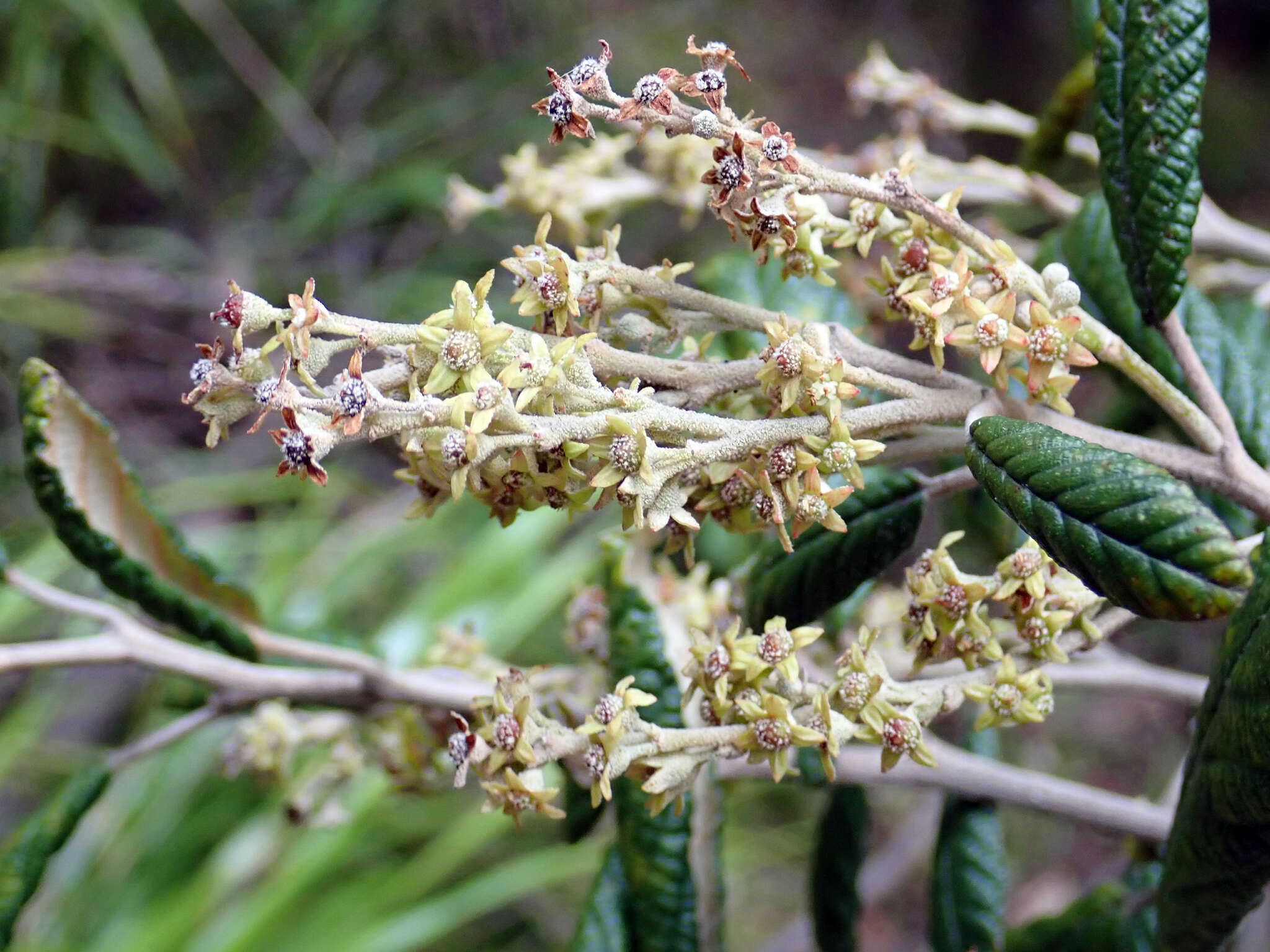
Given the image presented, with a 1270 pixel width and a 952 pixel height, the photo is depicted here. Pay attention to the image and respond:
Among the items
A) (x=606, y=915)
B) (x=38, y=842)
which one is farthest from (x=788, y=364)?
(x=38, y=842)

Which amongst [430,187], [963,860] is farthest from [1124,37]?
[430,187]

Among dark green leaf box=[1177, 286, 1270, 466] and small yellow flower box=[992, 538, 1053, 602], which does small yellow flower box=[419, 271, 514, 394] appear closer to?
small yellow flower box=[992, 538, 1053, 602]

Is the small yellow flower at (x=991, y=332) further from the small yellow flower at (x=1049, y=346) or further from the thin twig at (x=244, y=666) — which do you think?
the thin twig at (x=244, y=666)

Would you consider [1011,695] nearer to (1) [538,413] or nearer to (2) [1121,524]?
(2) [1121,524]

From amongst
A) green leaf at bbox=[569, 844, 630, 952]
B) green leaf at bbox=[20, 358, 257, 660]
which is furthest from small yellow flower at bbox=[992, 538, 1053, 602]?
green leaf at bbox=[20, 358, 257, 660]

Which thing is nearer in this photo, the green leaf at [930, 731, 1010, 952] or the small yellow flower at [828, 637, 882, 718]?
the small yellow flower at [828, 637, 882, 718]

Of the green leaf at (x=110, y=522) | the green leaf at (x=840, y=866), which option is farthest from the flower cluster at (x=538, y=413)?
the green leaf at (x=840, y=866)
